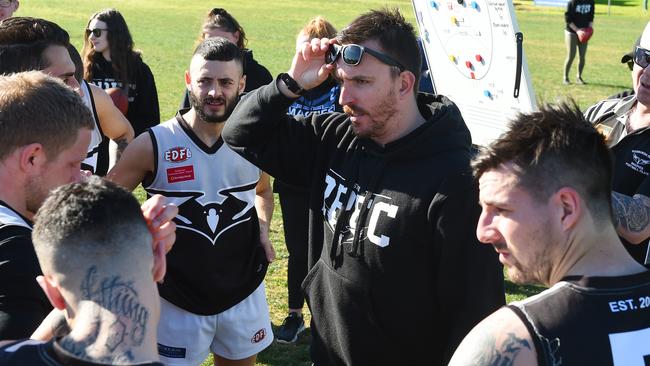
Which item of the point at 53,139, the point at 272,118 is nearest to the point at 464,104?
the point at 272,118

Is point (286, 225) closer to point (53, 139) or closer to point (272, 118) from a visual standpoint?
point (272, 118)

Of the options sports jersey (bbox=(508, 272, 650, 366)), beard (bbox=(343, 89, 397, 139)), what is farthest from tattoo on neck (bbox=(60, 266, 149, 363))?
Result: beard (bbox=(343, 89, 397, 139))

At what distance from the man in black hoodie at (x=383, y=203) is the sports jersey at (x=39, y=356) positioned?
1.51 m

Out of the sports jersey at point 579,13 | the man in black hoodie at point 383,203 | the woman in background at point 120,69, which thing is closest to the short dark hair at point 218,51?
the man in black hoodie at point 383,203

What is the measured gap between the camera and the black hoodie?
3.46 metres

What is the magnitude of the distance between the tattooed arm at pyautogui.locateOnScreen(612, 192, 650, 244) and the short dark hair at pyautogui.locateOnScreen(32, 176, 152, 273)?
2625 mm

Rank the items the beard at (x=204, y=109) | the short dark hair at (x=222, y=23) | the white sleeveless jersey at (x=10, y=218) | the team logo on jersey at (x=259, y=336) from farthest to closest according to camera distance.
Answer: the short dark hair at (x=222, y=23) < the team logo on jersey at (x=259, y=336) < the beard at (x=204, y=109) < the white sleeveless jersey at (x=10, y=218)

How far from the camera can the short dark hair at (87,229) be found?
7.50ft

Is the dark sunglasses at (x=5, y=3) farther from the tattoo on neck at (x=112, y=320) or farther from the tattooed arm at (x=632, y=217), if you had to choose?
the tattoo on neck at (x=112, y=320)

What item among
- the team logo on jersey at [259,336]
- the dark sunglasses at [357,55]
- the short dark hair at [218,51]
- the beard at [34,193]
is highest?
the dark sunglasses at [357,55]

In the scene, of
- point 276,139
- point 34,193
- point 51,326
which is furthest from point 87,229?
point 276,139

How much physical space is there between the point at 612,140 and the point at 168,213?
2982 mm

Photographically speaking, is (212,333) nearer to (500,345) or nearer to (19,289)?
(19,289)

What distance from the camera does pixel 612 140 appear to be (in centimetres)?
468
